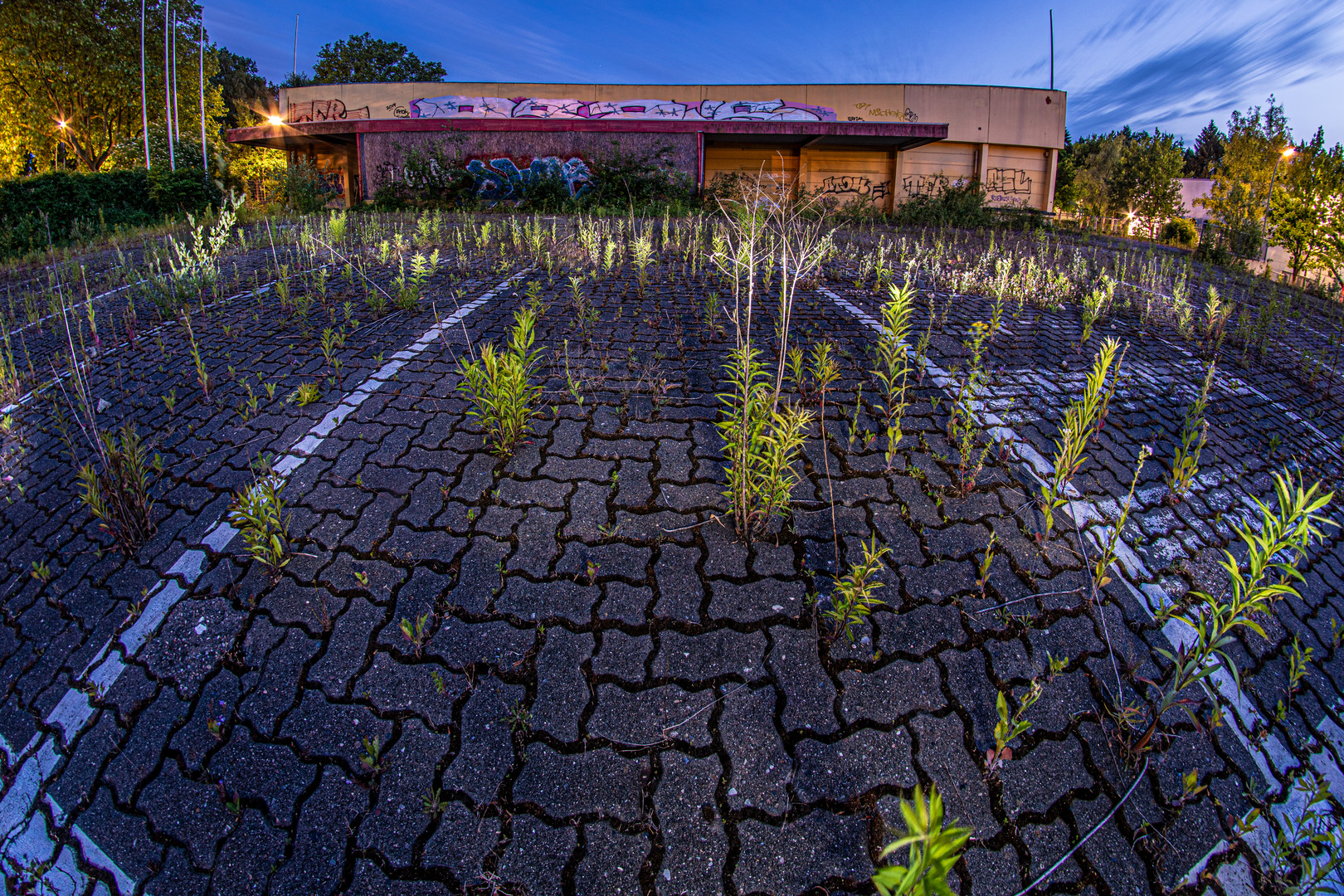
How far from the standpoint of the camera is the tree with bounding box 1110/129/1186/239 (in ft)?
111

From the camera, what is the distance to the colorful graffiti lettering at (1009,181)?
28203 millimetres

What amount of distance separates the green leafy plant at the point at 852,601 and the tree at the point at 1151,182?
136 ft

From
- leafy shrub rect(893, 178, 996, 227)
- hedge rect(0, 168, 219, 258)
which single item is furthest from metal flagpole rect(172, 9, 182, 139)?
leafy shrub rect(893, 178, 996, 227)

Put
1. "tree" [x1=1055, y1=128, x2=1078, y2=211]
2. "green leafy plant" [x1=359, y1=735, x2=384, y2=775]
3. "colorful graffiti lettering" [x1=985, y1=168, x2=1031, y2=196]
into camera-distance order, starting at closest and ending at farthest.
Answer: "green leafy plant" [x1=359, y1=735, x2=384, y2=775], "colorful graffiti lettering" [x1=985, y1=168, x2=1031, y2=196], "tree" [x1=1055, y1=128, x2=1078, y2=211]

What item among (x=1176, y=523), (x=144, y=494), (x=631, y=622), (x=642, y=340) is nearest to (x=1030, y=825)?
(x=631, y=622)

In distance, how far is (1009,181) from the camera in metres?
28.5

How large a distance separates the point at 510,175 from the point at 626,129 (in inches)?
174

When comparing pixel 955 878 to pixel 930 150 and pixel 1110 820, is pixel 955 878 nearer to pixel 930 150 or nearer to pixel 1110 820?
pixel 1110 820

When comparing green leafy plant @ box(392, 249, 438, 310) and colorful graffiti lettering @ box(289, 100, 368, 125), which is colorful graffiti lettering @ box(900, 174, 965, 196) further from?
colorful graffiti lettering @ box(289, 100, 368, 125)

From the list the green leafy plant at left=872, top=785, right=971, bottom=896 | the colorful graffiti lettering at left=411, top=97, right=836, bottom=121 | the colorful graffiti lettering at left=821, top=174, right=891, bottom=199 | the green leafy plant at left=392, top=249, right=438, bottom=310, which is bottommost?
the green leafy plant at left=872, top=785, right=971, bottom=896

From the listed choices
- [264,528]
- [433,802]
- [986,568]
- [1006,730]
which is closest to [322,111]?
[264,528]

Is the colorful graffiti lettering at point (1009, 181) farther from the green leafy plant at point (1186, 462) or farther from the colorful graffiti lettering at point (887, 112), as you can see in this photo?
the green leafy plant at point (1186, 462)

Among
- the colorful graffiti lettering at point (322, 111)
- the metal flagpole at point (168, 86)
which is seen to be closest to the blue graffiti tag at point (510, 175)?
the colorful graffiti lettering at point (322, 111)

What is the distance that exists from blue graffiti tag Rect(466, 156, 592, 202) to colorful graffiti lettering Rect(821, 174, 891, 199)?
12.7m
